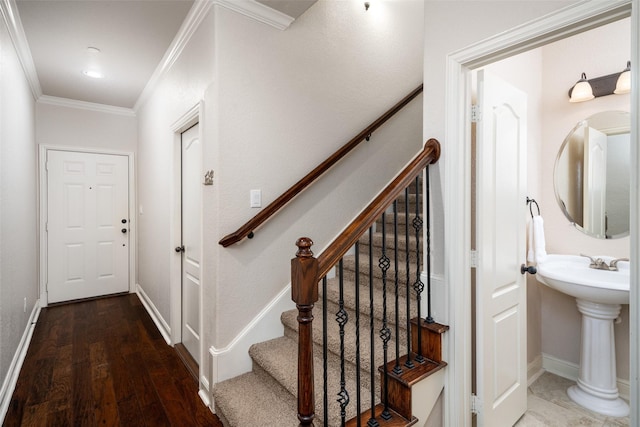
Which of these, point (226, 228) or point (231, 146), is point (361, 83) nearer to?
point (231, 146)

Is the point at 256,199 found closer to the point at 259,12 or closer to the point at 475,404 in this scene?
the point at 259,12

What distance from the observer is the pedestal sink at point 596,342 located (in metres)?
2.05

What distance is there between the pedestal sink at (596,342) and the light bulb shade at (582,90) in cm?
115

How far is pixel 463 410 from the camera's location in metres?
1.61

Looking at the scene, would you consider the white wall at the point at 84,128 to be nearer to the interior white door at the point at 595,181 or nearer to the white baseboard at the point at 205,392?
the white baseboard at the point at 205,392

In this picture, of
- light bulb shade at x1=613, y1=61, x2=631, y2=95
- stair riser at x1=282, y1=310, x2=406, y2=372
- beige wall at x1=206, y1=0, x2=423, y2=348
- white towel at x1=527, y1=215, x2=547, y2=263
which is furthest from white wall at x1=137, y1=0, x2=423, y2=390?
light bulb shade at x1=613, y1=61, x2=631, y2=95

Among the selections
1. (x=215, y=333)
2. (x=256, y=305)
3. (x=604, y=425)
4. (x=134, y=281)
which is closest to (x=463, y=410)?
(x=604, y=425)

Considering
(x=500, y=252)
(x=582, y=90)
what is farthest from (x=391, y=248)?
(x=582, y=90)

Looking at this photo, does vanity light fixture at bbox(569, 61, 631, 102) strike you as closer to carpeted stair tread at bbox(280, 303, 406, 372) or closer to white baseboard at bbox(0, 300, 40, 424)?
carpeted stair tread at bbox(280, 303, 406, 372)

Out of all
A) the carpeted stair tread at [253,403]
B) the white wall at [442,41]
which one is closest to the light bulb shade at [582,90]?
the white wall at [442,41]

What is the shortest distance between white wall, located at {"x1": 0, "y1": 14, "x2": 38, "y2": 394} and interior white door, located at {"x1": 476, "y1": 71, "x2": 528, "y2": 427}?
2.95 metres

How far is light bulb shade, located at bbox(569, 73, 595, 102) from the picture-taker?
225 cm

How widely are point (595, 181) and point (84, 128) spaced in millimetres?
5637

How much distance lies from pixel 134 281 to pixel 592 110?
556 centimetres
